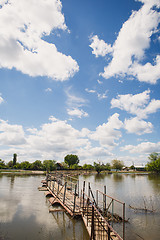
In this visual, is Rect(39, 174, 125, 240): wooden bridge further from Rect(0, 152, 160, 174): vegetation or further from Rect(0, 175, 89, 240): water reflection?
Rect(0, 152, 160, 174): vegetation

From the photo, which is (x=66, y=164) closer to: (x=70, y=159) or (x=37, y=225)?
(x=70, y=159)

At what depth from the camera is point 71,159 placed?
104m

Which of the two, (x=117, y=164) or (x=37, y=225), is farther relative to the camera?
(x=117, y=164)

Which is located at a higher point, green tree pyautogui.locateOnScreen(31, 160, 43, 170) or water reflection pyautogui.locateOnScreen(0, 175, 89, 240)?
water reflection pyautogui.locateOnScreen(0, 175, 89, 240)

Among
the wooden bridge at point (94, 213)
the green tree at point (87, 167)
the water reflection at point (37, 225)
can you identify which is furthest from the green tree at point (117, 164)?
the water reflection at point (37, 225)

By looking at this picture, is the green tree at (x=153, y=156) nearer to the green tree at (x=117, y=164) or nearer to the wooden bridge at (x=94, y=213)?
the green tree at (x=117, y=164)

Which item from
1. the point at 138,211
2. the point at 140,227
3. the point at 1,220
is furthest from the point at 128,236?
the point at 1,220

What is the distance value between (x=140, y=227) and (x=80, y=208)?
5041 mm

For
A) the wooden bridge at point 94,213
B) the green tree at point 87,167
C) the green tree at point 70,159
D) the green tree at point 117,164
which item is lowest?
the green tree at point 87,167

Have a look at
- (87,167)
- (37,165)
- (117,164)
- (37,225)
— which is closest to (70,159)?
(87,167)

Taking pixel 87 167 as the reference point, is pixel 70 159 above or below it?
above

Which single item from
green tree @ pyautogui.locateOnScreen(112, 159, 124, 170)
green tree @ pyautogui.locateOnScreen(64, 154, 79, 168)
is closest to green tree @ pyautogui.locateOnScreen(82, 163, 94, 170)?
green tree @ pyautogui.locateOnScreen(64, 154, 79, 168)

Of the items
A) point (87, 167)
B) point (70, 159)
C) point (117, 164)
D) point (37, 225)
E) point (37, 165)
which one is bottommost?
point (87, 167)

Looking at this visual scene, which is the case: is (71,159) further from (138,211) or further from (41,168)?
(138,211)
